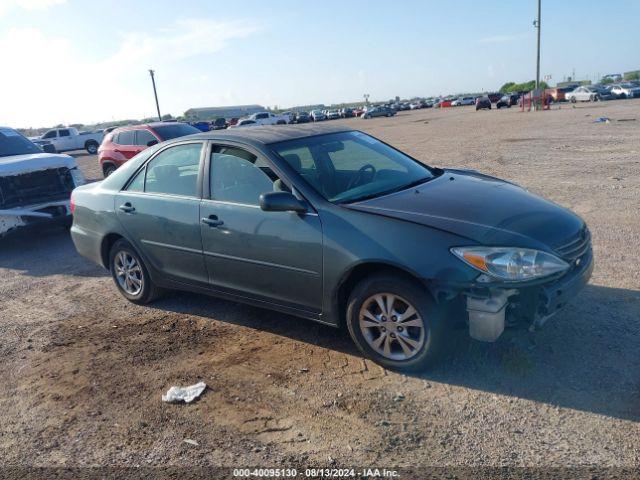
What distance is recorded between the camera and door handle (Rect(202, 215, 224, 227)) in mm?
4820

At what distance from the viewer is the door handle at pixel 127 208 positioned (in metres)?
5.59

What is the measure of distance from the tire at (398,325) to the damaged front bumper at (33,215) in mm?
6547

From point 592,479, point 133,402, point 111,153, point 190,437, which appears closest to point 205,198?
point 133,402

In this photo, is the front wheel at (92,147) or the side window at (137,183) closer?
the side window at (137,183)

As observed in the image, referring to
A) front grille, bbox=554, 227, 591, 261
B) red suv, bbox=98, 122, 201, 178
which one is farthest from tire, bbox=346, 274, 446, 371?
red suv, bbox=98, 122, 201, 178

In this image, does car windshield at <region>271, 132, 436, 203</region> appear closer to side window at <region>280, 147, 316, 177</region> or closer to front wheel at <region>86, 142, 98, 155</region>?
side window at <region>280, 147, 316, 177</region>

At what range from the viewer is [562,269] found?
12.5ft

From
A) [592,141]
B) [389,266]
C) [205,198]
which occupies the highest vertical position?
[205,198]

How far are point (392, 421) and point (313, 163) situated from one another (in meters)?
2.27

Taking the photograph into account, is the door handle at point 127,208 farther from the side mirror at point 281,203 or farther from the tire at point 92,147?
the tire at point 92,147

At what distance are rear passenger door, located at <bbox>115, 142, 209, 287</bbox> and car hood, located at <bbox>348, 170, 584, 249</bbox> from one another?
1646 millimetres

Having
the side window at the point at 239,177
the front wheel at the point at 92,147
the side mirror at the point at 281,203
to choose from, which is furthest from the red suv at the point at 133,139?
the front wheel at the point at 92,147

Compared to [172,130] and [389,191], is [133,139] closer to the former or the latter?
[172,130]

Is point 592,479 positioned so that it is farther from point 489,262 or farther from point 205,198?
point 205,198
